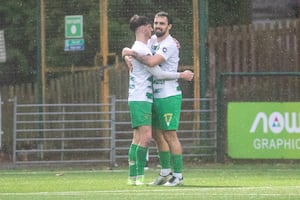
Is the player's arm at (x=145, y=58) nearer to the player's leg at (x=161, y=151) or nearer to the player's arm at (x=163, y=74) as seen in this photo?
the player's arm at (x=163, y=74)

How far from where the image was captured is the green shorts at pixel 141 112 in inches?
523

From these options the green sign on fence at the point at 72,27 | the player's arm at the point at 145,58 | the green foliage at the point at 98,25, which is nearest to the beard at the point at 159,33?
the player's arm at the point at 145,58

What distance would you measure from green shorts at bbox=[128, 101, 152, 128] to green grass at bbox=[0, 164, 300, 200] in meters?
0.74

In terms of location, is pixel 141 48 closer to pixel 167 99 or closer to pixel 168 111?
pixel 167 99

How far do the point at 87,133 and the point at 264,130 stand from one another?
331 centimetres

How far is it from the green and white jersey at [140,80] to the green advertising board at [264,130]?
5.92m

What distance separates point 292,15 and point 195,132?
6353 millimetres

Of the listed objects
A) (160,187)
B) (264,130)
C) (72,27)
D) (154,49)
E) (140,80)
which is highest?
(72,27)

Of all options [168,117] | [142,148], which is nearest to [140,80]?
[168,117]

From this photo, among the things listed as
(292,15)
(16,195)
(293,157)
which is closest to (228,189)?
(16,195)

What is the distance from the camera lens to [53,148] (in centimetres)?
2069

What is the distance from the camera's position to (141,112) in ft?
43.6

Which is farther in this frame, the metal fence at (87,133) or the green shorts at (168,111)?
the metal fence at (87,133)

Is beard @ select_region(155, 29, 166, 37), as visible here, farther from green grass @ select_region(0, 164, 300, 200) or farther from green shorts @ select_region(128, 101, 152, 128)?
green grass @ select_region(0, 164, 300, 200)
